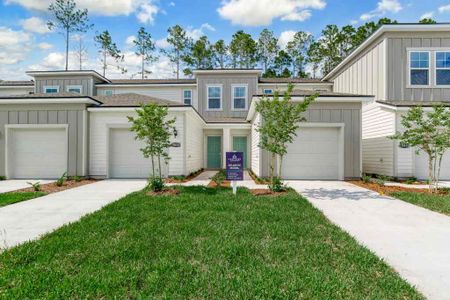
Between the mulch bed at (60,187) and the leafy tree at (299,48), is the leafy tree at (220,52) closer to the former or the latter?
the leafy tree at (299,48)

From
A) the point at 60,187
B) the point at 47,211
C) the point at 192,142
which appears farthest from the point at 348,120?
the point at 60,187

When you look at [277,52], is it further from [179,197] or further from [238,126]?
[179,197]

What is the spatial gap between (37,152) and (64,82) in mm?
11039

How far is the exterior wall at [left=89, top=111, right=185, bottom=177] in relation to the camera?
11.9m

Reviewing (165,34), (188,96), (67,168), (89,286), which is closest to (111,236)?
(89,286)

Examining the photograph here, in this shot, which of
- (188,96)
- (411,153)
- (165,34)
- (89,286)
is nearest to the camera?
(89,286)

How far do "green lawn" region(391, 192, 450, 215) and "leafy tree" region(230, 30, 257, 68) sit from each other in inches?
1165

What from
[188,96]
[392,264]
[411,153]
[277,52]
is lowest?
[392,264]

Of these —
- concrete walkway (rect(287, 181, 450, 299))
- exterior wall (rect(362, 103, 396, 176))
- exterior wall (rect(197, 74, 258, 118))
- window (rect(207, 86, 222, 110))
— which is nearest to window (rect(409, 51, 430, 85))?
exterior wall (rect(362, 103, 396, 176))

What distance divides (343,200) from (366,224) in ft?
7.59

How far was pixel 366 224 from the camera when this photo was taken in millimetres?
5352

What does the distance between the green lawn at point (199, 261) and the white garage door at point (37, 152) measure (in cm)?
792

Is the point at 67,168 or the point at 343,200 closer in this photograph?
the point at 343,200

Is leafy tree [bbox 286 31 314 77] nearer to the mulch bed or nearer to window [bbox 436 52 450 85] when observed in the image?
window [bbox 436 52 450 85]
